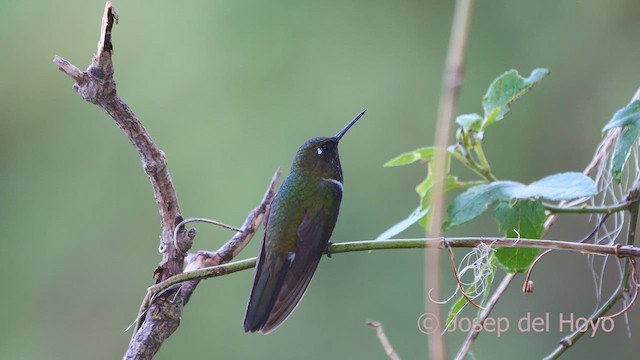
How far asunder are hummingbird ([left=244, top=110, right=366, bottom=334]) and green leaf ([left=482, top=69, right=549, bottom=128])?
350mm

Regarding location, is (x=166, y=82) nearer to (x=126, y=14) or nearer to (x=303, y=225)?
(x=126, y=14)

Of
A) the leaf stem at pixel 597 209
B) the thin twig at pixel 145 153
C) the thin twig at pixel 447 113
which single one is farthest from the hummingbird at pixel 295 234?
the thin twig at pixel 447 113

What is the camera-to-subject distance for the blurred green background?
462cm

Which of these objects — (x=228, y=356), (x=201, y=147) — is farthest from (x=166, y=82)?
(x=228, y=356)

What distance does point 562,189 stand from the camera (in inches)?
61.4

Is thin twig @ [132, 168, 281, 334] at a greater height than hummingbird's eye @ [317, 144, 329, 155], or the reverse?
hummingbird's eye @ [317, 144, 329, 155]

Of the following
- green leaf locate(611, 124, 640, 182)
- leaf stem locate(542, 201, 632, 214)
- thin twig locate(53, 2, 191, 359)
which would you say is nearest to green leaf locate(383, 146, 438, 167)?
leaf stem locate(542, 201, 632, 214)

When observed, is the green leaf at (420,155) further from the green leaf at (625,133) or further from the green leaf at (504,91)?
the green leaf at (625,133)

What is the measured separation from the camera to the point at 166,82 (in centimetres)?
521

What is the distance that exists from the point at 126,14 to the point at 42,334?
218 cm

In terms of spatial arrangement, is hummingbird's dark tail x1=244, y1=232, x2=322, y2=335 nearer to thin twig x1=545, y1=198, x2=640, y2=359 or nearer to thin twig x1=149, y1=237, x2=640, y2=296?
thin twig x1=149, y1=237, x2=640, y2=296

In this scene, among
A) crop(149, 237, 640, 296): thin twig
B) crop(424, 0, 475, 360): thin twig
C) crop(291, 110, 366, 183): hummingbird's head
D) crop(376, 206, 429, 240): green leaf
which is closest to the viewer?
crop(424, 0, 475, 360): thin twig

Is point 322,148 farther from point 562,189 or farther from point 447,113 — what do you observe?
point 447,113

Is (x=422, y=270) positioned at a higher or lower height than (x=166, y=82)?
lower
